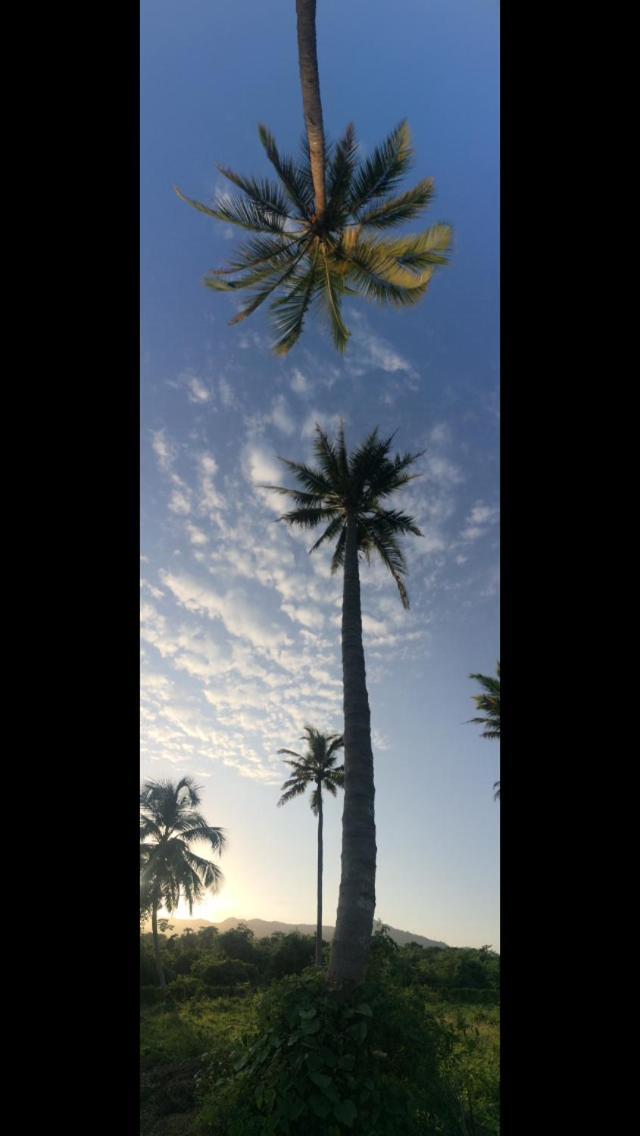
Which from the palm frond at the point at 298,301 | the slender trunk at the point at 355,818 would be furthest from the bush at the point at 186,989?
the palm frond at the point at 298,301

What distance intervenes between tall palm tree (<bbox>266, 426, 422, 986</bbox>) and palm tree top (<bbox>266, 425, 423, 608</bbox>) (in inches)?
0.9

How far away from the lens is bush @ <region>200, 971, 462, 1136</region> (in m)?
8.34

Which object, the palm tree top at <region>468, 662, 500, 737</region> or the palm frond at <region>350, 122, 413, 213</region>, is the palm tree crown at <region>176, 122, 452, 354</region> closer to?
the palm frond at <region>350, 122, 413, 213</region>

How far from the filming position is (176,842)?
31594mm

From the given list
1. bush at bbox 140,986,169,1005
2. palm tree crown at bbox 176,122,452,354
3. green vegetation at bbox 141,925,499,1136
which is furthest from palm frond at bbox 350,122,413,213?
bush at bbox 140,986,169,1005

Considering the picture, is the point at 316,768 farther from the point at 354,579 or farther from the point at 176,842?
the point at 354,579

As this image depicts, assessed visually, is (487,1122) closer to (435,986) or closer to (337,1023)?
(337,1023)

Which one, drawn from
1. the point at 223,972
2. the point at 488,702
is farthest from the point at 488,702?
the point at 223,972

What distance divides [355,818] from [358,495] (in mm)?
7714

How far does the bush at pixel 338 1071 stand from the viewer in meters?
8.34

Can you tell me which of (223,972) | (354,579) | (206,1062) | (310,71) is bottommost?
(223,972)
